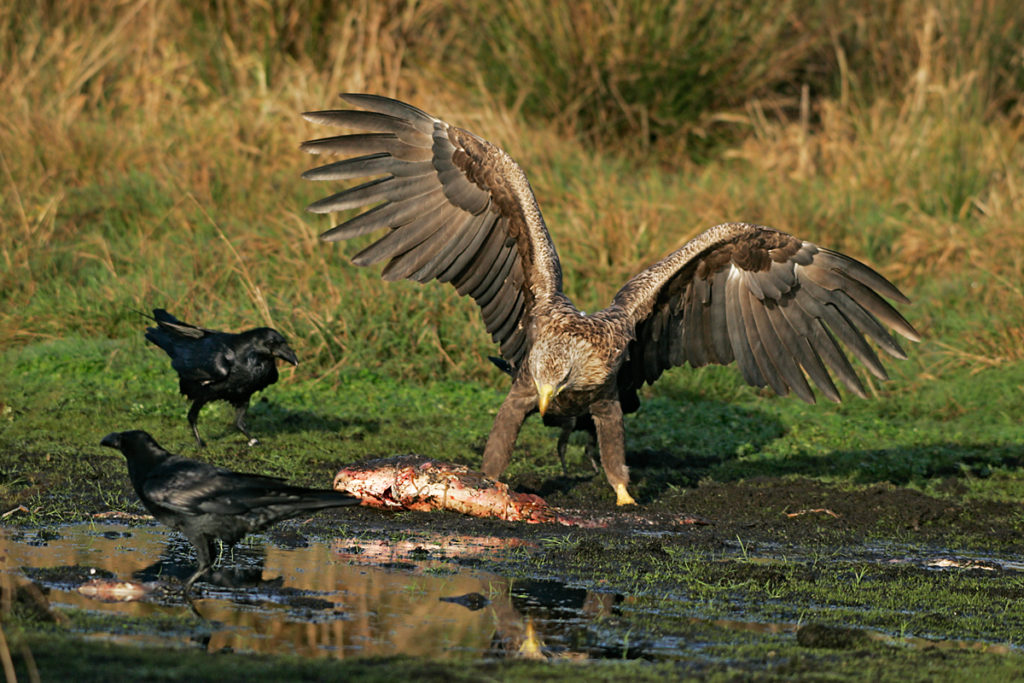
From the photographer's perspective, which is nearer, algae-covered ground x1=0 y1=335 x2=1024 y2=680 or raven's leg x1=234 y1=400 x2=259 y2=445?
algae-covered ground x1=0 y1=335 x2=1024 y2=680

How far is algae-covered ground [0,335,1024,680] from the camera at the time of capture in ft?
14.2

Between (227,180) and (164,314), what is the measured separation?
12.3ft

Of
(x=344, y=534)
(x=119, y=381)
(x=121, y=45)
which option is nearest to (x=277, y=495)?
(x=344, y=534)

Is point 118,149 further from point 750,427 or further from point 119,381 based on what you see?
point 750,427

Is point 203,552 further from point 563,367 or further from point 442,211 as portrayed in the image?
point 442,211

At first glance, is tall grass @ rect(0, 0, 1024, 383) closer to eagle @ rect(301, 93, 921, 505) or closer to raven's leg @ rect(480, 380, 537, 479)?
eagle @ rect(301, 93, 921, 505)

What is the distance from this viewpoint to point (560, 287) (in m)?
7.54

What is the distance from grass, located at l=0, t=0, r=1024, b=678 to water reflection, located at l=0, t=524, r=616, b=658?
496 mm

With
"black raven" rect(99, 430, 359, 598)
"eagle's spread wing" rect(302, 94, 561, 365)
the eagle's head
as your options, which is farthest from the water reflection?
"eagle's spread wing" rect(302, 94, 561, 365)

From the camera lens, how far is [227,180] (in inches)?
484

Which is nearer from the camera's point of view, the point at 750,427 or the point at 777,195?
the point at 750,427

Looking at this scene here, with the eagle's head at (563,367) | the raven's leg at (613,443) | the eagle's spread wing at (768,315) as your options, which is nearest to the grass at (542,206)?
the raven's leg at (613,443)

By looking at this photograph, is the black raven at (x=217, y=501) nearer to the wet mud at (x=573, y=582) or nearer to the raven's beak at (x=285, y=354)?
the wet mud at (x=573, y=582)

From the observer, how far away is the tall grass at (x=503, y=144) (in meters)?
10.7
